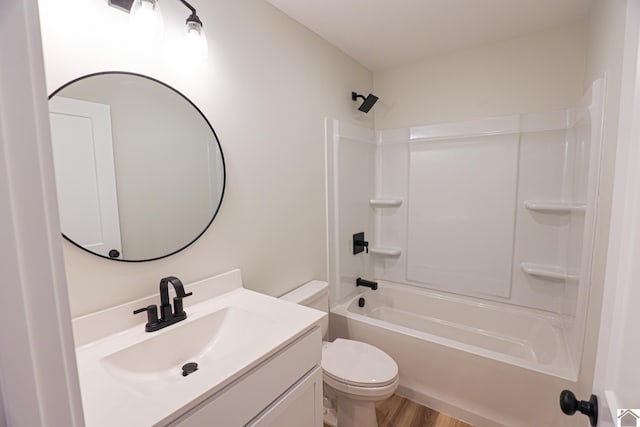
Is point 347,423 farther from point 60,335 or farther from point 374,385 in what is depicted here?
point 60,335

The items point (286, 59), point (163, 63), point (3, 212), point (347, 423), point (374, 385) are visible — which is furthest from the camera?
point (286, 59)

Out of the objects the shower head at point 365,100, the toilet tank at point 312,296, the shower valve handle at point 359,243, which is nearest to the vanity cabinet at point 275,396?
the toilet tank at point 312,296

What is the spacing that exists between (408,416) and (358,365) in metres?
0.58

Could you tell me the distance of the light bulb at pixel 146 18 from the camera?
3.27ft

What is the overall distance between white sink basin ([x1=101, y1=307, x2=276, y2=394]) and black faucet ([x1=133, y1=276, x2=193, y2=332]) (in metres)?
0.03

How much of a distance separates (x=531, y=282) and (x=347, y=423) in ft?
5.42

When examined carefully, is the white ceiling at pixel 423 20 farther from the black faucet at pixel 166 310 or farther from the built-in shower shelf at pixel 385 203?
the black faucet at pixel 166 310

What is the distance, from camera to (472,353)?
1685mm

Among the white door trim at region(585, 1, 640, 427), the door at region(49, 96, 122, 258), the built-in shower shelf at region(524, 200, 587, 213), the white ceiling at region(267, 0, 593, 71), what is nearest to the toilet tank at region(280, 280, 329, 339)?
the door at region(49, 96, 122, 258)

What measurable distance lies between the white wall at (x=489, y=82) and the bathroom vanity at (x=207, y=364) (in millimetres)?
2038

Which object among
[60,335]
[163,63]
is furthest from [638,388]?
[163,63]

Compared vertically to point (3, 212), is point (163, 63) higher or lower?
higher

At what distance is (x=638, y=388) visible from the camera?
46 cm

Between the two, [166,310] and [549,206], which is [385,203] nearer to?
[549,206]
